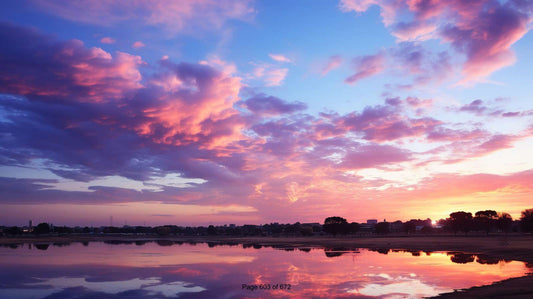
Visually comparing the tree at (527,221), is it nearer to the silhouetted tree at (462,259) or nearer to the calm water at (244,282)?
the silhouetted tree at (462,259)

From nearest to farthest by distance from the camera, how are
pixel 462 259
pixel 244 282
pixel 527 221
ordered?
1. pixel 244 282
2. pixel 462 259
3. pixel 527 221

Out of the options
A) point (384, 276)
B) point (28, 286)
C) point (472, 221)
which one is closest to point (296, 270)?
point (384, 276)

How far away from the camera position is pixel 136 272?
47156mm

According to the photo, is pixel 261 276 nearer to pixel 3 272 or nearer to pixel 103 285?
pixel 103 285

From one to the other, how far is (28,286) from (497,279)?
44.2 m

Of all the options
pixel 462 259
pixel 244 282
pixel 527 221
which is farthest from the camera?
pixel 527 221

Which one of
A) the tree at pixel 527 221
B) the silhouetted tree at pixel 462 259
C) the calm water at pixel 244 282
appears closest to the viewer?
the calm water at pixel 244 282

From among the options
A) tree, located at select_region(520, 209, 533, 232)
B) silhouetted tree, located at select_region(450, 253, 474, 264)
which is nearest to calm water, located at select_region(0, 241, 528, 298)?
silhouetted tree, located at select_region(450, 253, 474, 264)

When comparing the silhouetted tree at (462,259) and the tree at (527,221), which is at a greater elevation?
the tree at (527,221)

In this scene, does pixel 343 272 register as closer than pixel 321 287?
No

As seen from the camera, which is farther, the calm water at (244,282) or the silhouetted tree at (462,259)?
the silhouetted tree at (462,259)

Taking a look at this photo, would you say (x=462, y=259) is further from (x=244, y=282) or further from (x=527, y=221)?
(x=527, y=221)

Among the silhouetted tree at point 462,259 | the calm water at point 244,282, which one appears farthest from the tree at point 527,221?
the calm water at point 244,282

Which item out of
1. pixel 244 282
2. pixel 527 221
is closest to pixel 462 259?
pixel 244 282
